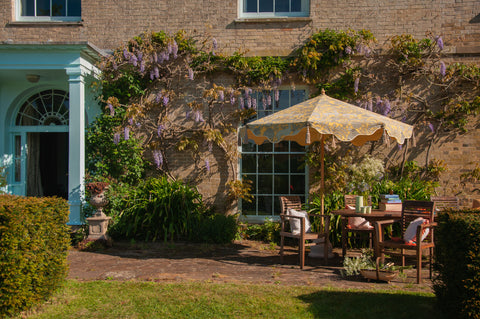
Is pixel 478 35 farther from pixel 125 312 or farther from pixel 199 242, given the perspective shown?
pixel 125 312

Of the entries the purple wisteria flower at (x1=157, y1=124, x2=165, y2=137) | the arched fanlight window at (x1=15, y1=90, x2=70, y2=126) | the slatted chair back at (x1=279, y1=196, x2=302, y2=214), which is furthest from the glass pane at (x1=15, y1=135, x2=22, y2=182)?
the slatted chair back at (x1=279, y1=196, x2=302, y2=214)

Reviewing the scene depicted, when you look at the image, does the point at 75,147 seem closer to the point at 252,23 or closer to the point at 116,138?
the point at 116,138

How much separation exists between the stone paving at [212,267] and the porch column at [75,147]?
964 millimetres

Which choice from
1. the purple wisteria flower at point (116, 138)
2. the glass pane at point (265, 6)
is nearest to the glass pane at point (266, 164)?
the purple wisteria flower at point (116, 138)

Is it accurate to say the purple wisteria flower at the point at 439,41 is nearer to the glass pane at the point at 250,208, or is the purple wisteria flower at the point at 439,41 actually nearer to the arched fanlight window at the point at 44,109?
the glass pane at the point at 250,208

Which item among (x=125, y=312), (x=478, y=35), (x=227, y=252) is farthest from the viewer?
(x=478, y=35)

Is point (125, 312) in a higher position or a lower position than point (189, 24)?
lower

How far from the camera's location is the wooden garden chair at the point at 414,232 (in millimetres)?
5516

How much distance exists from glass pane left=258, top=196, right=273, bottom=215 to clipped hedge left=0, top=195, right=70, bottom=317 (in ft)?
16.7

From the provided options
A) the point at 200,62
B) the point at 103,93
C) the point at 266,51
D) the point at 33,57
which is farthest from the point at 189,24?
the point at 33,57

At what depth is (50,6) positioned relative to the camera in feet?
33.1

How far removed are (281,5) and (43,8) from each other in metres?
5.65

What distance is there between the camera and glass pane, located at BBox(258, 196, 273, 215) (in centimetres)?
930

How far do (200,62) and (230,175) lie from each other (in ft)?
8.50
